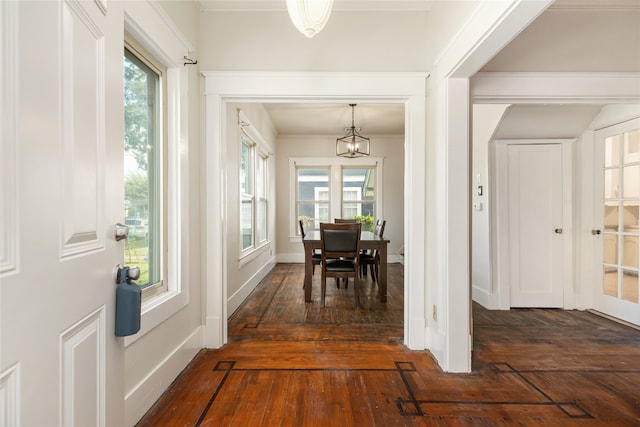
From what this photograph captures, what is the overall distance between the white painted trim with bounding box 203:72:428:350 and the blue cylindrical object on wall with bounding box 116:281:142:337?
140 centimetres

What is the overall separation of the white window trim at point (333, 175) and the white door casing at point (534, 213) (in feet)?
9.90

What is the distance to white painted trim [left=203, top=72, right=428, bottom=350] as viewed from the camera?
90.6 inches

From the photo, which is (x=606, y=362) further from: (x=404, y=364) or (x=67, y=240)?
(x=67, y=240)

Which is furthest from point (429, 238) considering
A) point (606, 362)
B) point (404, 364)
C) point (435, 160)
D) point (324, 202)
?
point (324, 202)

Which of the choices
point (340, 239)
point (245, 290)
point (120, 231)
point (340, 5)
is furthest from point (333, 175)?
point (120, 231)

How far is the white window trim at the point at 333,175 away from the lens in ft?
20.0

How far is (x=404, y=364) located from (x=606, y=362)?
4.76ft

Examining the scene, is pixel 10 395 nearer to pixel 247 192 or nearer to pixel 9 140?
pixel 9 140

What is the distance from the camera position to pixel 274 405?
5.41 ft

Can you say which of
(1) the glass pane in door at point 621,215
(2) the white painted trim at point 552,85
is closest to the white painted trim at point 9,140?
(2) the white painted trim at point 552,85

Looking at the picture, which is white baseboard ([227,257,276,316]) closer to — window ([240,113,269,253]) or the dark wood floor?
the dark wood floor

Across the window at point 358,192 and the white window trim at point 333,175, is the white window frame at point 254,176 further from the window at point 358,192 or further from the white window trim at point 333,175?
the window at point 358,192

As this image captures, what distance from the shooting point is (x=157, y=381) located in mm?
1683

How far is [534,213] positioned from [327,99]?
254cm
